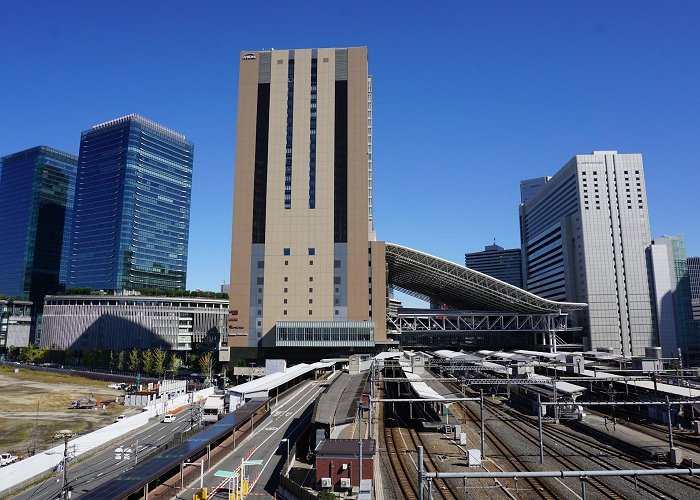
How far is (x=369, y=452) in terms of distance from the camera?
97.2 feet

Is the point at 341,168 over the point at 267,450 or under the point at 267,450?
over

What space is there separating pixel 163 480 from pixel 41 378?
338 ft

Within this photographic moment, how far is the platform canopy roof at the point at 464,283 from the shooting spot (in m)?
120

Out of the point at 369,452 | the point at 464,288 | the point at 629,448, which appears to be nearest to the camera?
the point at 369,452

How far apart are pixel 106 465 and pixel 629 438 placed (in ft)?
142

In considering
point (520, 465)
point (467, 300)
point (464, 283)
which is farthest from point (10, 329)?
point (520, 465)

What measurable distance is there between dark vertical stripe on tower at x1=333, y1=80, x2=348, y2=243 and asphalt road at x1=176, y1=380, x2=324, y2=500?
177 feet

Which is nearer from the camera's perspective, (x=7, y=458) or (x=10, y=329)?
(x=7, y=458)

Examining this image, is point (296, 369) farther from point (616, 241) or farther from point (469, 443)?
point (616, 241)

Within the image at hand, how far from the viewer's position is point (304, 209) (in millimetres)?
114625

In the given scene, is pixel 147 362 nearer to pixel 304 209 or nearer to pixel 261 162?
pixel 304 209

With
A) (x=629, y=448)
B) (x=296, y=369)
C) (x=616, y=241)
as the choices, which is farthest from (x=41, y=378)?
(x=616, y=241)

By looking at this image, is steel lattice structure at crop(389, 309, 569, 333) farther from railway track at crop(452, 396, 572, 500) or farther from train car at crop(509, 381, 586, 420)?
railway track at crop(452, 396, 572, 500)

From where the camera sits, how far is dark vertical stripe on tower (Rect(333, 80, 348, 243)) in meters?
114
